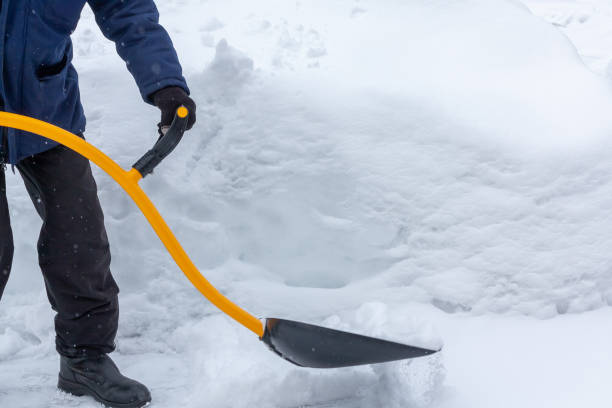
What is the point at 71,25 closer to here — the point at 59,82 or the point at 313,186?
the point at 59,82

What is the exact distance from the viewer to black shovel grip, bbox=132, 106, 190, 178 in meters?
1.45

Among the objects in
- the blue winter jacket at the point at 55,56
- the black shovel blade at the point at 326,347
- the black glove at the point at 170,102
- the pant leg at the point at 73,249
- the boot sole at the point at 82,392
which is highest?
the blue winter jacket at the point at 55,56

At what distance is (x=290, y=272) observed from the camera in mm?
2211

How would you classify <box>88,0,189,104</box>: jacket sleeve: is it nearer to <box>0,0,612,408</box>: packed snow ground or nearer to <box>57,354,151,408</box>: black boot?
<box>0,0,612,408</box>: packed snow ground

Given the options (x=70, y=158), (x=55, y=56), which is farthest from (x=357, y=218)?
(x=55, y=56)

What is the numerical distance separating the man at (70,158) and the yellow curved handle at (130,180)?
0.15 meters

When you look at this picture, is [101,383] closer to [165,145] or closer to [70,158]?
[70,158]

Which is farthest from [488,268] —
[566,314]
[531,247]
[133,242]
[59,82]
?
[59,82]

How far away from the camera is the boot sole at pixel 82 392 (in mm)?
1751

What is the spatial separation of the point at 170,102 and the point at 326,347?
78cm

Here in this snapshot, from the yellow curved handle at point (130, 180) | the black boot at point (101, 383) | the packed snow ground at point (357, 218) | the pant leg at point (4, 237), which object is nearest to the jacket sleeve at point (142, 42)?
the yellow curved handle at point (130, 180)

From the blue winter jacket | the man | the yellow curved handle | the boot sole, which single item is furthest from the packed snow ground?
the blue winter jacket

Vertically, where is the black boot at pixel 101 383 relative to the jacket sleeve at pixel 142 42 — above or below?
below

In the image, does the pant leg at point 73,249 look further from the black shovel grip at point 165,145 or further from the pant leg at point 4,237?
the black shovel grip at point 165,145
